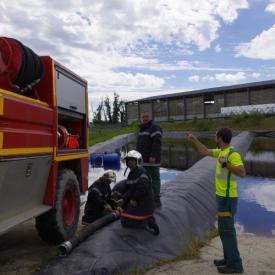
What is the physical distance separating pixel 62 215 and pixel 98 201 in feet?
3.96

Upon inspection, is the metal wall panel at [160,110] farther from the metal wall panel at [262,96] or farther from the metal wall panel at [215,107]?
the metal wall panel at [262,96]

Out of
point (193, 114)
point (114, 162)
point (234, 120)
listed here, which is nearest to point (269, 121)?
point (234, 120)

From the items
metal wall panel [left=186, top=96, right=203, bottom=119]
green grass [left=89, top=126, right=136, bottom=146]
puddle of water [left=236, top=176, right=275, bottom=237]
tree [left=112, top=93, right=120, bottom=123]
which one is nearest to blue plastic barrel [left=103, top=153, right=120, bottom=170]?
puddle of water [left=236, top=176, right=275, bottom=237]

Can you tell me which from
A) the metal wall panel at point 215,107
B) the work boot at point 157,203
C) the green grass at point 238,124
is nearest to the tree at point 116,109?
the metal wall panel at point 215,107

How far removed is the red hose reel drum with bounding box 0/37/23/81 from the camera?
5.57 m

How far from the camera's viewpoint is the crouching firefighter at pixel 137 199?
253 inches

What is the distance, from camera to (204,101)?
219 feet

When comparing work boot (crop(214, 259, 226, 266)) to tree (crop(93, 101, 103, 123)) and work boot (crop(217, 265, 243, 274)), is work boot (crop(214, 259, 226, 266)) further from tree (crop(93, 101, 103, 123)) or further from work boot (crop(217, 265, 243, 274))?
tree (crop(93, 101, 103, 123))

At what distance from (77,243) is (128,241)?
2.40 feet

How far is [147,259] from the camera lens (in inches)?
231

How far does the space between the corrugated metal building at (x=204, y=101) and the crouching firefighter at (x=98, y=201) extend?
5328 cm

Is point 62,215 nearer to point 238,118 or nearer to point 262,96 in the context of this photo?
point 238,118

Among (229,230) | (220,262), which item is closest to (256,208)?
(220,262)

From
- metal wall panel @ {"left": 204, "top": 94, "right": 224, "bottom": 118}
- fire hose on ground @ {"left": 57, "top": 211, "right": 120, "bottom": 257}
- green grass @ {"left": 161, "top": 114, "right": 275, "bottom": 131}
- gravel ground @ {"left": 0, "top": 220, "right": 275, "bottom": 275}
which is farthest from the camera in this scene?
metal wall panel @ {"left": 204, "top": 94, "right": 224, "bottom": 118}
